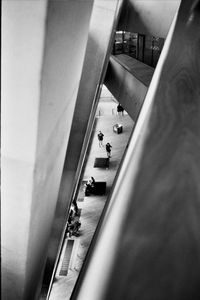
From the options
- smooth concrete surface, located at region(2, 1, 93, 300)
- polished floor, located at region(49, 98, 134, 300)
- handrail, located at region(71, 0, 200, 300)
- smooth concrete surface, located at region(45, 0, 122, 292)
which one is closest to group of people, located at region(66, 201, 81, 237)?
polished floor, located at region(49, 98, 134, 300)

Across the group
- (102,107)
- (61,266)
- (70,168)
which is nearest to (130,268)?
(70,168)

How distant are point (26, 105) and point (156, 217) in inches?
69.8

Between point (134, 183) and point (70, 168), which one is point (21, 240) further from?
point (70, 168)

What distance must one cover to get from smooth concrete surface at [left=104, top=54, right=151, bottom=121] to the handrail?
14.9 feet

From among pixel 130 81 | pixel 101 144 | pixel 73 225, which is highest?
pixel 130 81

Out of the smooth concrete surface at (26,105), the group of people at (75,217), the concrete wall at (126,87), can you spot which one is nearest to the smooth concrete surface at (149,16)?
the concrete wall at (126,87)

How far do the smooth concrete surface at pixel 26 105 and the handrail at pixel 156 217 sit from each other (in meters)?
0.80

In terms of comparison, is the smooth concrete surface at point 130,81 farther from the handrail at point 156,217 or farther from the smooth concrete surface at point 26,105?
the smooth concrete surface at point 26,105

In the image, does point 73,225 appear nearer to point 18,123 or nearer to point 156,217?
point 156,217

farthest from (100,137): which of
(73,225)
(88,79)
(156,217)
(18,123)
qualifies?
(18,123)

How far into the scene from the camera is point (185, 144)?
11.3ft

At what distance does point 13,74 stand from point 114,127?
54.2 ft

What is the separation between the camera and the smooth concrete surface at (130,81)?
9.33m

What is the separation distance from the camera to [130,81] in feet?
34.1
